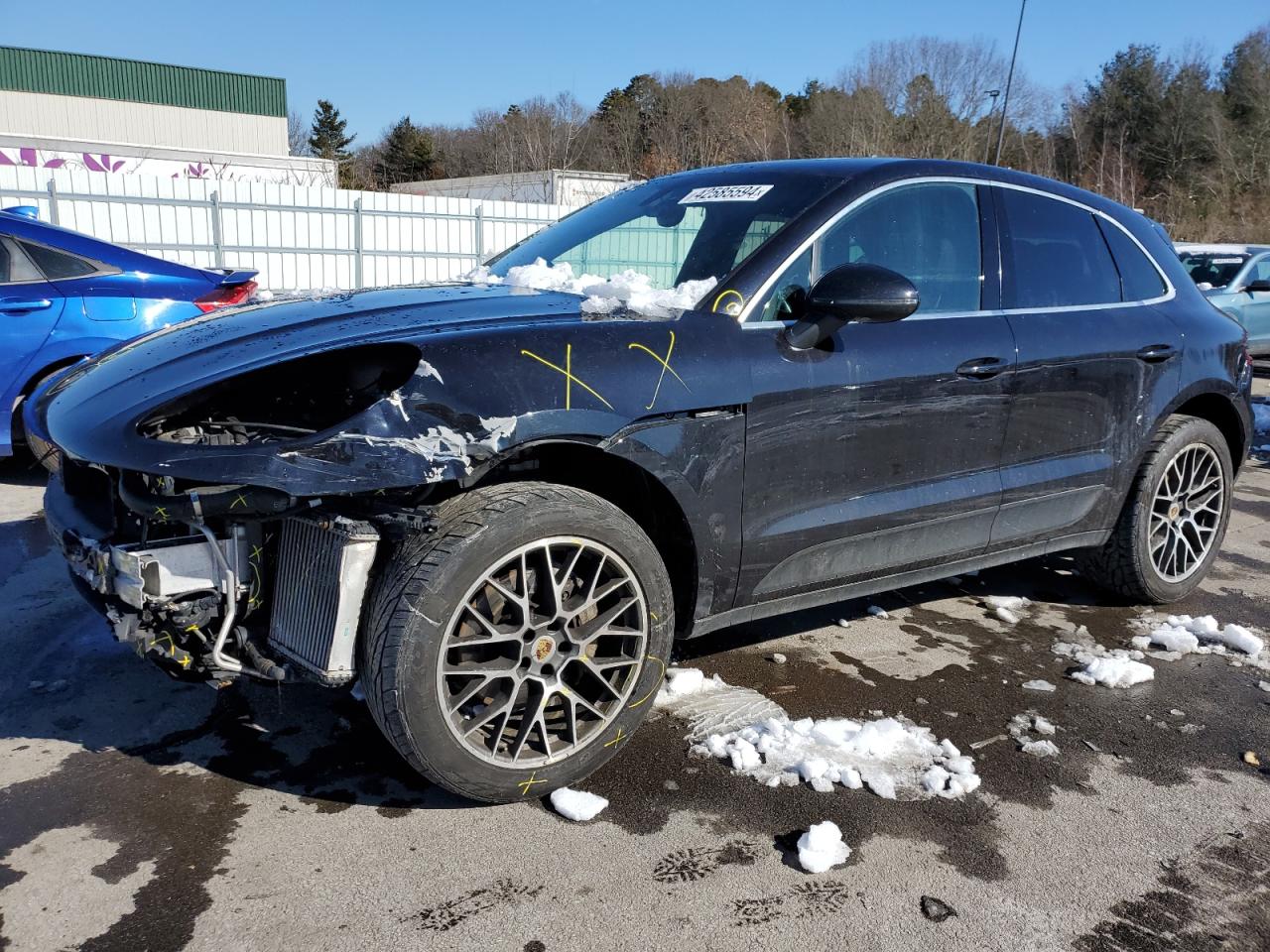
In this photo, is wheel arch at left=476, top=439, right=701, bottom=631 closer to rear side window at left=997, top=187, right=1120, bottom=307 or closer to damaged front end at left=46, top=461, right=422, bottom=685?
damaged front end at left=46, top=461, right=422, bottom=685

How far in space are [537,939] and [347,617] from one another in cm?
87

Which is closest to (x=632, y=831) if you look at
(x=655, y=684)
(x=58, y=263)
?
(x=655, y=684)

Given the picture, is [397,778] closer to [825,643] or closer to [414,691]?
[414,691]

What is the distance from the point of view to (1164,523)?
14.5ft

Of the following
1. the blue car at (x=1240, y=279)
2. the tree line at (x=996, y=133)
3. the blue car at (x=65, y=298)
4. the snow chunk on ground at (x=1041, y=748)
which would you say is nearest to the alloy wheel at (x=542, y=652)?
the snow chunk on ground at (x=1041, y=748)

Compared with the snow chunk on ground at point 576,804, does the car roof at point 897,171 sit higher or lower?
higher

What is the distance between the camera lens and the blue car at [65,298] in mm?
5773

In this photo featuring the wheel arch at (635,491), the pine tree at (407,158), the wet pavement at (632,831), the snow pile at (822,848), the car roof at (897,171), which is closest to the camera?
the wet pavement at (632,831)

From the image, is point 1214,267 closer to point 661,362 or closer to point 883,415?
point 883,415

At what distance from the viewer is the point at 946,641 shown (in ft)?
13.5

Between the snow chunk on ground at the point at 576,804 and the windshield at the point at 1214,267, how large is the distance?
1265 cm

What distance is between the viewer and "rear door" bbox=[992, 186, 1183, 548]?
3709mm

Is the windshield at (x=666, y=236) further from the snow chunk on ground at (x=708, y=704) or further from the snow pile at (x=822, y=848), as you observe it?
the snow pile at (x=822, y=848)

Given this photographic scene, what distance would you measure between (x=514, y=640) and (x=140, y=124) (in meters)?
46.7
